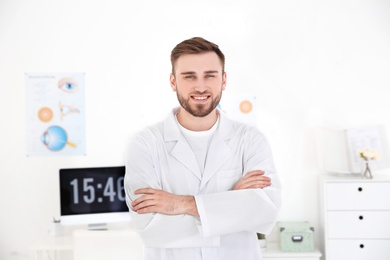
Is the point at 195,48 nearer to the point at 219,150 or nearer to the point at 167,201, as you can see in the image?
the point at 219,150

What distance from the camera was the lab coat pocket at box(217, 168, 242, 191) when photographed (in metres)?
2.14

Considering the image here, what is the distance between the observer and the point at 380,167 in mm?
3891

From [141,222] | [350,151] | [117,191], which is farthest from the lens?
[350,151]

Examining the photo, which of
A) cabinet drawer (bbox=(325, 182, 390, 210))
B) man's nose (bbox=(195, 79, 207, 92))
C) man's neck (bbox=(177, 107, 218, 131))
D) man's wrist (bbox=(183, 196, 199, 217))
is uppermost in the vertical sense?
man's nose (bbox=(195, 79, 207, 92))

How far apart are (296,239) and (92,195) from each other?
1.44m

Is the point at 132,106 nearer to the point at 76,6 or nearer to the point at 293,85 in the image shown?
the point at 76,6

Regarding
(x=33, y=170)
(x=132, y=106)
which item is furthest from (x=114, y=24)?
(x=33, y=170)

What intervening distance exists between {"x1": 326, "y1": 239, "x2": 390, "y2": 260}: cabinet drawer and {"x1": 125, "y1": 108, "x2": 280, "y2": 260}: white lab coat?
1777mm

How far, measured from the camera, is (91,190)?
3.67 meters

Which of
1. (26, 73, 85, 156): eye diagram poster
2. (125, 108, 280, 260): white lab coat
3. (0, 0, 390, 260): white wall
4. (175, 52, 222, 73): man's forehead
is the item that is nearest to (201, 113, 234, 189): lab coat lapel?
(125, 108, 280, 260): white lab coat

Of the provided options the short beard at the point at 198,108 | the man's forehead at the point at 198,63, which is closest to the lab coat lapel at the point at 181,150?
the short beard at the point at 198,108

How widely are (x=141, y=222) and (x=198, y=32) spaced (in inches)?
89.1

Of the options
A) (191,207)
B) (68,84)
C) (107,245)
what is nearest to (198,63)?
(191,207)

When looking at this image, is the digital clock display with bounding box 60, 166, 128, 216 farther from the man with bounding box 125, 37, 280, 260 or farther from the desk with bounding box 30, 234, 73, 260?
the man with bounding box 125, 37, 280, 260
